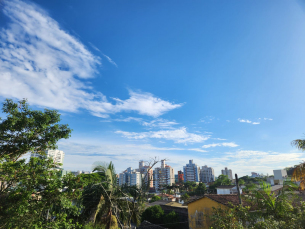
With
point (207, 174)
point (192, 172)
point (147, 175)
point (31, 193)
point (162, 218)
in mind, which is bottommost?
point (207, 174)

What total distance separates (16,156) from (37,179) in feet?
10.9

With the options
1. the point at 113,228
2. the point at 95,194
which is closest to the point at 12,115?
the point at 95,194

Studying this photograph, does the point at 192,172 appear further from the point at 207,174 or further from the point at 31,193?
the point at 31,193

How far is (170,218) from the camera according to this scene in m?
20.9

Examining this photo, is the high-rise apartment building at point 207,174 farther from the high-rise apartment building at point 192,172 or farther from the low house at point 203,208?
the low house at point 203,208

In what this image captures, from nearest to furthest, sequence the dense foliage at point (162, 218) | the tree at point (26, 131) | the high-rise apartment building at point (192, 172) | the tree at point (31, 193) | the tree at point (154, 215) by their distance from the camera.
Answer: the tree at point (31, 193)
the tree at point (26, 131)
the dense foliage at point (162, 218)
the tree at point (154, 215)
the high-rise apartment building at point (192, 172)

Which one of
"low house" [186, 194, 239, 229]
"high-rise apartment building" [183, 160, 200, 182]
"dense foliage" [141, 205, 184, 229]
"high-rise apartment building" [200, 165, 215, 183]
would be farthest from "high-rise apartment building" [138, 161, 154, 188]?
"high-rise apartment building" [200, 165, 215, 183]

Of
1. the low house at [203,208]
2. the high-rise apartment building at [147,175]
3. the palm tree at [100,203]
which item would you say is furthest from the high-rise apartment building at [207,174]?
the high-rise apartment building at [147,175]

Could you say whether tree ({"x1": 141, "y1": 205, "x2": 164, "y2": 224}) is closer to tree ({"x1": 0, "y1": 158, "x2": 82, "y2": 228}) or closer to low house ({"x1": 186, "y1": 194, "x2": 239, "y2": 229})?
low house ({"x1": 186, "y1": 194, "x2": 239, "y2": 229})

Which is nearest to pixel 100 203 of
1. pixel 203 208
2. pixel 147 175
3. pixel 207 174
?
pixel 147 175

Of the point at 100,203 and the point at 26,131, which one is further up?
the point at 26,131

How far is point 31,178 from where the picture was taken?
19.9ft

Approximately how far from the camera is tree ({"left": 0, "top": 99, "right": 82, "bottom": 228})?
5832 millimetres

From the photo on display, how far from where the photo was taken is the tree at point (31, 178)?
583 cm
